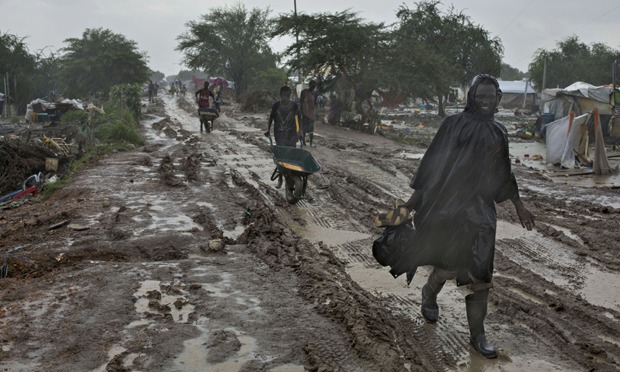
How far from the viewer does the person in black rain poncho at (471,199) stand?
3.90 metres

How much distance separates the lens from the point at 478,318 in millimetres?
3996

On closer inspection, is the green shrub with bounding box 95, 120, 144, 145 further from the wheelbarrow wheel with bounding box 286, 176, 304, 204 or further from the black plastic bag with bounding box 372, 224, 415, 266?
the black plastic bag with bounding box 372, 224, 415, 266

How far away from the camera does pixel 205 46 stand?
48594mm

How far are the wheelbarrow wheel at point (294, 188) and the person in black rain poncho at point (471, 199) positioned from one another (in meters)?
4.80

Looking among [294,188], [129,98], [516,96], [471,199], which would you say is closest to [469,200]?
[471,199]

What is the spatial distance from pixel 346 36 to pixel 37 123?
13229 millimetres

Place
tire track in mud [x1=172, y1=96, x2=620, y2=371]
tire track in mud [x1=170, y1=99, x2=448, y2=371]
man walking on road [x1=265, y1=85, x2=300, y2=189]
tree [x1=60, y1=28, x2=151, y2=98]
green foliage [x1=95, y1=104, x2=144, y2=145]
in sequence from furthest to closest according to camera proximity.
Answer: tree [x1=60, y1=28, x2=151, y2=98], green foliage [x1=95, y1=104, x2=144, y2=145], man walking on road [x1=265, y1=85, x2=300, y2=189], tire track in mud [x1=172, y1=96, x2=620, y2=371], tire track in mud [x1=170, y1=99, x2=448, y2=371]

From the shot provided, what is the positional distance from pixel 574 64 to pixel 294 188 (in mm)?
42544

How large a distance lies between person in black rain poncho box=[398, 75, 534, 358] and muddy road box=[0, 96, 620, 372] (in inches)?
21.3

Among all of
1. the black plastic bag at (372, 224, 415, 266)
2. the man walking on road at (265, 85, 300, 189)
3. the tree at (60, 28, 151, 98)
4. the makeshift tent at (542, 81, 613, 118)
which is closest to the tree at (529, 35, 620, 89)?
the makeshift tent at (542, 81, 613, 118)

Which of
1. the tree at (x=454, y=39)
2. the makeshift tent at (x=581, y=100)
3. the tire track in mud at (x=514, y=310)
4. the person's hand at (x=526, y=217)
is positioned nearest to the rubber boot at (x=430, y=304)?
the tire track in mud at (x=514, y=310)

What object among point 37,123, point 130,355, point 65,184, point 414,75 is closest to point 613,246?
point 130,355

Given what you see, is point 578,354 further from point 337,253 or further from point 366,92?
point 366,92

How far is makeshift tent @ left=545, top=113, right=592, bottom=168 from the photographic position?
569 inches
